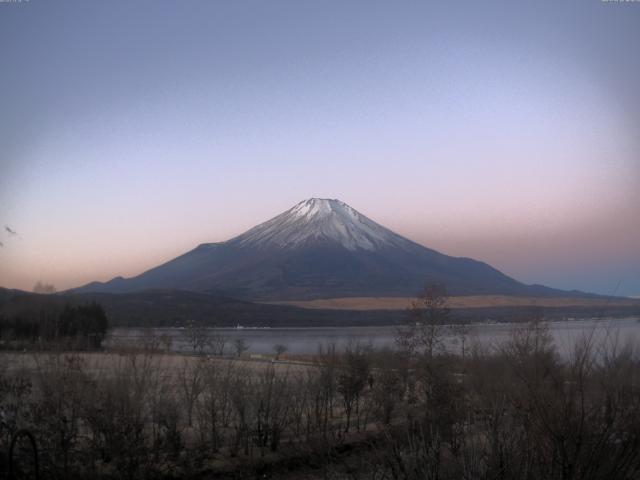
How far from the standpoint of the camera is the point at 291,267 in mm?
130250

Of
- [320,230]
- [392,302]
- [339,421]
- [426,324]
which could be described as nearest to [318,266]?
[320,230]

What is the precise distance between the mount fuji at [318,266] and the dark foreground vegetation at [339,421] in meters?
92.3

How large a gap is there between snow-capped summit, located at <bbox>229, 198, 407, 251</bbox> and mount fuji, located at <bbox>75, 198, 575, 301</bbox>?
8.9 inches

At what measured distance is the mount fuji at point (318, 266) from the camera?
117125 mm

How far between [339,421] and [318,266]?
391ft

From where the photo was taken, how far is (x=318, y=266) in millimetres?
132875

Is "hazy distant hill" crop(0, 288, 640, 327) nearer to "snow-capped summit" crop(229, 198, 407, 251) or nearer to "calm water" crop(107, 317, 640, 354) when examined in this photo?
"calm water" crop(107, 317, 640, 354)

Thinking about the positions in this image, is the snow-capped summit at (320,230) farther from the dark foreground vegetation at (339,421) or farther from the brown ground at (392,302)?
the dark foreground vegetation at (339,421)

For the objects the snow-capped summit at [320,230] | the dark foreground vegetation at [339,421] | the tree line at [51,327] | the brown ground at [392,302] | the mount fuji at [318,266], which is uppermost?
the snow-capped summit at [320,230]

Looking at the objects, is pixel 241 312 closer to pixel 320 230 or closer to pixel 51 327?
pixel 51 327

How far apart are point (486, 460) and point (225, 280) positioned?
388 feet

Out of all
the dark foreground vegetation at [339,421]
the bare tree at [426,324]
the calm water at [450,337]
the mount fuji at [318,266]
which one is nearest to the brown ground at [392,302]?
the mount fuji at [318,266]

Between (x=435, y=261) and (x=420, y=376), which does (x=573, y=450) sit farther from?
(x=435, y=261)

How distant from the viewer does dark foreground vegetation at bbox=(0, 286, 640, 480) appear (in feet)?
15.5
